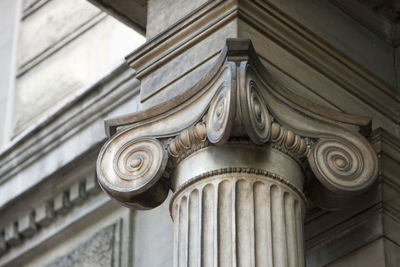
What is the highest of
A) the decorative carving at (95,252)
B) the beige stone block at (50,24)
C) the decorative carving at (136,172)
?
the beige stone block at (50,24)

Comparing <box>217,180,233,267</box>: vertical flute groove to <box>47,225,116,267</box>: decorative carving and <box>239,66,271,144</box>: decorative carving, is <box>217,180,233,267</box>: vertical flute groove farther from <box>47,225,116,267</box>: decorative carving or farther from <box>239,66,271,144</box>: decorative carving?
<box>47,225,116,267</box>: decorative carving

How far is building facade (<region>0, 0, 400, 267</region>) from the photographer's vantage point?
8.52m

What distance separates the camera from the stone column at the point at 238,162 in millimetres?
8383

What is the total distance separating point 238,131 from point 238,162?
0.68ft

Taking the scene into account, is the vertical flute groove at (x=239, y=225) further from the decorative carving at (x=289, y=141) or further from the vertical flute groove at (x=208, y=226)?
the decorative carving at (x=289, y=141)

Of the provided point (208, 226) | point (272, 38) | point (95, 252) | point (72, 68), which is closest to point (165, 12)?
point (272, 38)

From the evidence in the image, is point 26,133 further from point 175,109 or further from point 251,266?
point 251,266

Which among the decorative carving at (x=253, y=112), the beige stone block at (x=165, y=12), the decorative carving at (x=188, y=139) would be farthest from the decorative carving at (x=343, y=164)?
the beige stone block at (x=165, y=12)

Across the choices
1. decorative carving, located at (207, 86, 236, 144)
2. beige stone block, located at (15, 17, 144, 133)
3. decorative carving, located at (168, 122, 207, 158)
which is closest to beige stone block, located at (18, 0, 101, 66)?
beige stone block, located at (15, 17, 144, 133)

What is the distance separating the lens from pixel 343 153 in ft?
29.6

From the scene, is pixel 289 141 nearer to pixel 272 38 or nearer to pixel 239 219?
pixel 239 219

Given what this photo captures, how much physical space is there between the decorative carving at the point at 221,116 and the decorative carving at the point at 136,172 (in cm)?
45

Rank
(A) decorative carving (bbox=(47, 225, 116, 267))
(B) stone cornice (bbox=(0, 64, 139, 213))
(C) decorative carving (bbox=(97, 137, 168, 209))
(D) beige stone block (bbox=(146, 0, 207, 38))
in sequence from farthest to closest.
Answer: (B) stone cornice (bbox=(0, 64, 139, 213)), (A) decorative carving (bbox=(47, 225, 116, 267)), (D) beige stone block (bbox=(146, 0, 207, 38)), (C) decorative carving (bbox=(97, 137, 168, 209))

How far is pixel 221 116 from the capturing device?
8664mm
